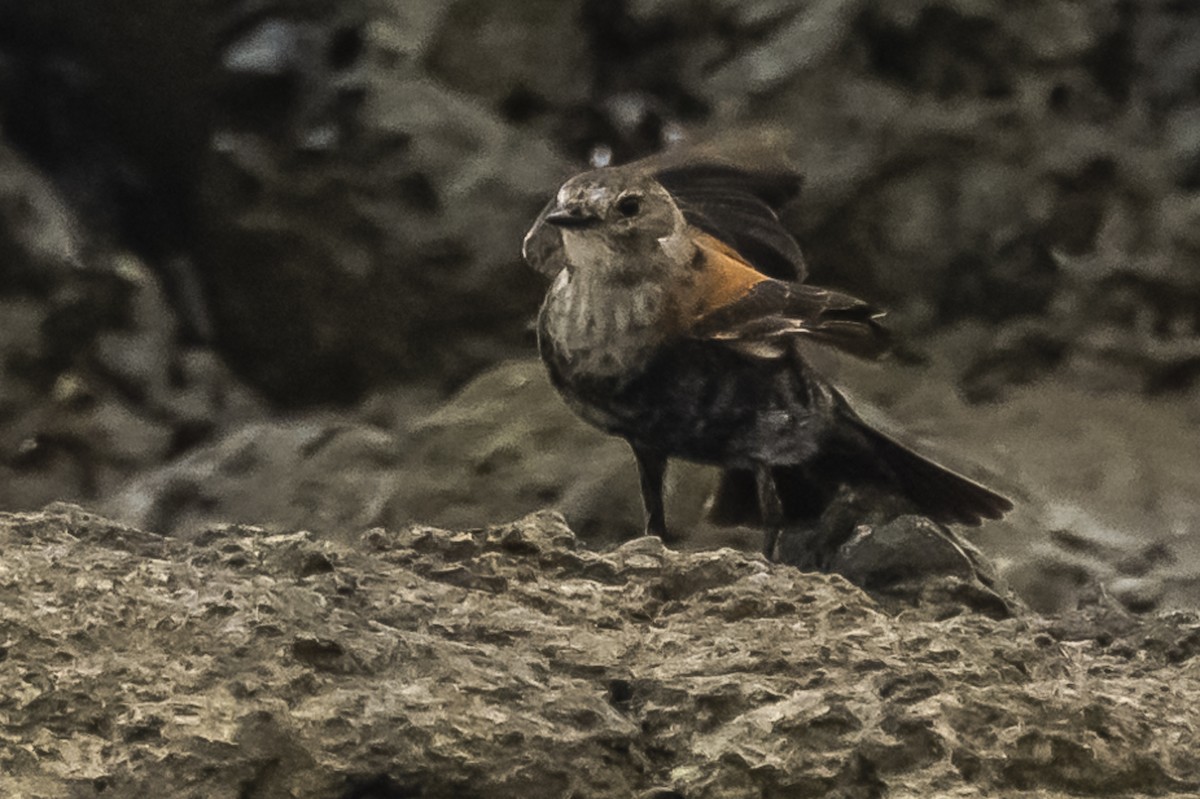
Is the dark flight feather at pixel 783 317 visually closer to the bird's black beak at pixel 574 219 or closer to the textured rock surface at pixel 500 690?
the bird's black beak at pixel 574 219

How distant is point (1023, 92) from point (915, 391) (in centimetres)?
53

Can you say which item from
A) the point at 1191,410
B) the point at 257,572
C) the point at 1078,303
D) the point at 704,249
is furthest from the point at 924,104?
the point at 257,572

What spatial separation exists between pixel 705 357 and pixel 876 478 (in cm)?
27

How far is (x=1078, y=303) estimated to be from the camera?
9.47ft

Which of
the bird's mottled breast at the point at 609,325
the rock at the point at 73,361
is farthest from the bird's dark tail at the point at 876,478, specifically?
the rock at the point at 73,361

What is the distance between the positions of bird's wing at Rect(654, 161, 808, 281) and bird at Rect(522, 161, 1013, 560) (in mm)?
64

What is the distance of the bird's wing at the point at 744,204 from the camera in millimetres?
2086

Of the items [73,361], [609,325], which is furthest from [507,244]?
[609,325]

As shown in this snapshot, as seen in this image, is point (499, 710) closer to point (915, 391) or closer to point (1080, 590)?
point (1080, 590)

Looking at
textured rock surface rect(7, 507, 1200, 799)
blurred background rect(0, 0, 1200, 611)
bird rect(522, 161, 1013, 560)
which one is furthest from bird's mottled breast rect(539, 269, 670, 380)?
blurred background rect(0, 0, 1200, 611)

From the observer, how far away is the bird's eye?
5.94 feet

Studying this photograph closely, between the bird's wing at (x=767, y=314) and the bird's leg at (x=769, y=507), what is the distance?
5.5 inches

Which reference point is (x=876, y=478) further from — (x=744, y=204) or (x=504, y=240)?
(x=504, y=240)

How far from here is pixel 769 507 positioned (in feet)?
6.32
